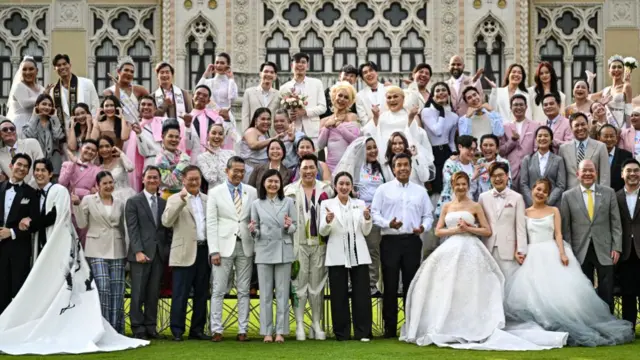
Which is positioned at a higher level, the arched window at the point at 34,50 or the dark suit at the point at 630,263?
the arched window at the point at 34,50

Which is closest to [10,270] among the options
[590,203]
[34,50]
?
[590,203]

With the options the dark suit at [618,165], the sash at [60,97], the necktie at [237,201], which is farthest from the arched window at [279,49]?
the necktie at [237,201]

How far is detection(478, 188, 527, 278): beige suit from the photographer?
14055mm

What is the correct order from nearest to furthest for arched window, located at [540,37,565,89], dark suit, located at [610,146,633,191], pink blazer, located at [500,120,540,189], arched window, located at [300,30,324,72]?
1. dark suit, located at [610,146,633,191]
2. pink blazer, located at [500,120,540,189]
3. arched window, located at [300,30,324,72]
4. arched window, located at [540,37,565,89]

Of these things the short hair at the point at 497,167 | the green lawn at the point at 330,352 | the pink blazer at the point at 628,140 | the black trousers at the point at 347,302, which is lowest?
the green lawn at the point at 330,352

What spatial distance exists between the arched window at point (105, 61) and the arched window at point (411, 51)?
796 centimetres

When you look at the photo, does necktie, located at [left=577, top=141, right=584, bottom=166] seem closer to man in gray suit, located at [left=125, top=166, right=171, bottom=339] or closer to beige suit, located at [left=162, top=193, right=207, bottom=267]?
beige suit, located at [left=162, top=193, right=207, bottom=267]

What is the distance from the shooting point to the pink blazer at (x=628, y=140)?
16.0 meters

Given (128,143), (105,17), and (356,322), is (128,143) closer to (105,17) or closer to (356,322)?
(356,322)

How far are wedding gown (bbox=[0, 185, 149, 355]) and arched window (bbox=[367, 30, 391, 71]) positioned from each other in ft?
63.1

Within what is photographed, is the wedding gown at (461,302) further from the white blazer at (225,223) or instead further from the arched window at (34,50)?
the arched window at (34,50)

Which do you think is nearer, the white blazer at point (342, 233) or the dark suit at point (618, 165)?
the white blazer at point (342, 233)

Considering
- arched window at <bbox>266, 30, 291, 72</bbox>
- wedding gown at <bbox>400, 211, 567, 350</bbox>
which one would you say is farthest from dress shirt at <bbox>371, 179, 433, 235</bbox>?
arched window at <bbox>266, 30, 291, 72</bbox>

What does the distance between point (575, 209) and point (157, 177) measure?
510 cm
